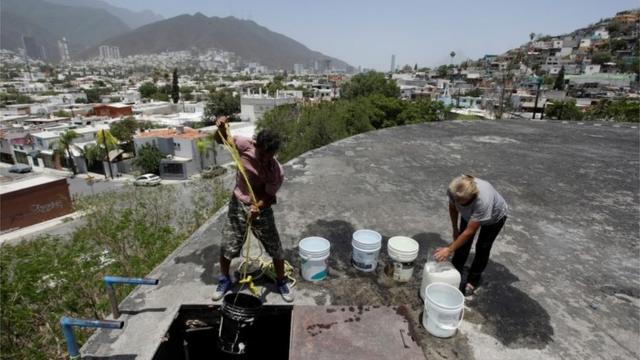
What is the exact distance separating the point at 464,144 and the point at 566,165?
1930 mm

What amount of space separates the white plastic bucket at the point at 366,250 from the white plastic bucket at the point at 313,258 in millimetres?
250

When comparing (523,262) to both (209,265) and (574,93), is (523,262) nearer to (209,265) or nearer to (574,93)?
(209,265)

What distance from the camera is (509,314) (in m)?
2.22

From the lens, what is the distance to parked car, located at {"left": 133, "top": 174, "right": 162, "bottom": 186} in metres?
21.0

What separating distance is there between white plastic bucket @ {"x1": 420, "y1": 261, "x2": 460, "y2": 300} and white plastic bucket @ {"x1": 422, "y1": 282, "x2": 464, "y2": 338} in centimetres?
6

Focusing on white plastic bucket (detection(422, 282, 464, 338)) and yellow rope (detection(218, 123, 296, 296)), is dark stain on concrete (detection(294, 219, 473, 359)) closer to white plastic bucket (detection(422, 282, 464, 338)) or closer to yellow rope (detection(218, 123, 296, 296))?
white plastic bucket (detection(422, 282, 464, 338))

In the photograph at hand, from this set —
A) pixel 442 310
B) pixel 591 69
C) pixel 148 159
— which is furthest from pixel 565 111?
pixel 591 69

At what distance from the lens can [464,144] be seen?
7086mm

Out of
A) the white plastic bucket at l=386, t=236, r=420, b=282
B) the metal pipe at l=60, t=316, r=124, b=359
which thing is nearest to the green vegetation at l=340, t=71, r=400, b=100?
the white plastic bucket at l=386, t=236, r=420, b=282

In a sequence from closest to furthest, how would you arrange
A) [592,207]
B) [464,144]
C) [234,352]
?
[234,352] → [592,207] → [464,144]

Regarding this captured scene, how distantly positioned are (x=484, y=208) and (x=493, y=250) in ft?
3.54

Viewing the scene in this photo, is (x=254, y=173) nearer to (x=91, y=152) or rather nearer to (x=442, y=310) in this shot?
(x=442, y=310)

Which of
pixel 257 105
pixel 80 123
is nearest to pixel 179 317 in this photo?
pixel 257 105

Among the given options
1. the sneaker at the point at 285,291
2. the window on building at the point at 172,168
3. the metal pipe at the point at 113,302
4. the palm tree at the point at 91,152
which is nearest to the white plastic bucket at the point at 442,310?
the sneaker at the point at 285,291
